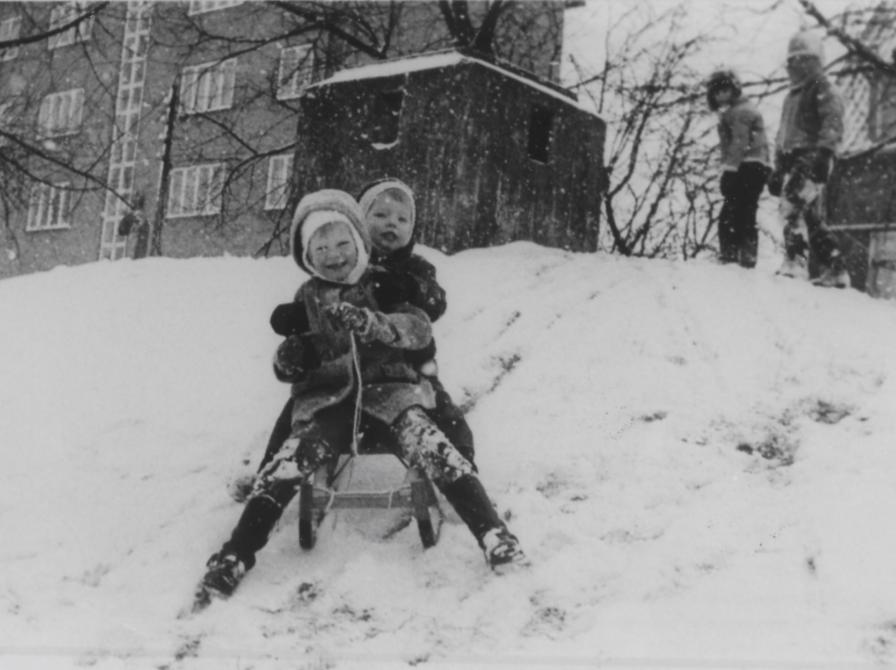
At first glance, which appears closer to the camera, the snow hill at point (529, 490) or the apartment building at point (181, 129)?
the snow hill at point (529, 490)

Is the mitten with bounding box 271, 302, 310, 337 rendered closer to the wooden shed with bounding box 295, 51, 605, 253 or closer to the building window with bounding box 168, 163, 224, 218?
the wooden shed with bounding box 295, 51, 605, 253

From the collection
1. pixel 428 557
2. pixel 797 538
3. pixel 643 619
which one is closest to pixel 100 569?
pixel 428 557

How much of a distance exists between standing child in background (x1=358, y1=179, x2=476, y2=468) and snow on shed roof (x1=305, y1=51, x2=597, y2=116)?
12.9 feet

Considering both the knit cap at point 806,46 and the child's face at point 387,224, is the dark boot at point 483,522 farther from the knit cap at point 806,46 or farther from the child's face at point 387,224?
the knit cap at point 806,46

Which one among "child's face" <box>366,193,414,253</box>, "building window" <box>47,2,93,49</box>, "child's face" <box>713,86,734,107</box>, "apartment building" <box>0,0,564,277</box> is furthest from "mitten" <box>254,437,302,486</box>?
"apartment building" <box>0,0,564,277</box>

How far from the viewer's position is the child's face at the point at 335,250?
12.6 ft

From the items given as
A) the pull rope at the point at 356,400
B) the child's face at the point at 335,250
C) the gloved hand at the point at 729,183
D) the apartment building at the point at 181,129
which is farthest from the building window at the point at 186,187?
the pull rope at the point at 356,400

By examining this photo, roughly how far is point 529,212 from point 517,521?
4696 millimetres

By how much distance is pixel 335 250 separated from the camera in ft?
12.6

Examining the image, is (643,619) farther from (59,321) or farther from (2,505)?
(59,321)

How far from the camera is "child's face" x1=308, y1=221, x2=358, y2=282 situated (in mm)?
3828

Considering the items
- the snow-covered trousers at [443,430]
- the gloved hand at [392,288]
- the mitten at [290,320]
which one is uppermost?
the gloved hand at [392,288]

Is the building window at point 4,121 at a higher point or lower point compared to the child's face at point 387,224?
higher

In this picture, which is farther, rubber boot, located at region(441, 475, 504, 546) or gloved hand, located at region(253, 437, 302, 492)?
gloved hand, located at region(253, 437, 302, 492)
